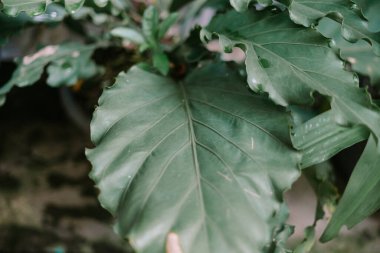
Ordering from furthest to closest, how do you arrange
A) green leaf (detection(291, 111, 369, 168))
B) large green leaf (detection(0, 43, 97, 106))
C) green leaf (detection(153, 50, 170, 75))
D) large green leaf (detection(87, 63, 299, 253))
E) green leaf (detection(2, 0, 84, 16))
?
large green leaf (detection(0, 43, 97, 106)) → green leaf (detection(153, 50, 170, 75)) → green leaf (detection(291, 111, 369, 168)) → green leaf (detection(2, 0, 84, 16)) → large green leaf (detection(87, 63, 299, 253))

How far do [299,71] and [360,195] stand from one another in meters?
0.25

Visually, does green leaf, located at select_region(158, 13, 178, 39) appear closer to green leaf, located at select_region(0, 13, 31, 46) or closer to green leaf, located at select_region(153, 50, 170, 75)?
green leaf, located at select_region(153, 50, 170, 75)

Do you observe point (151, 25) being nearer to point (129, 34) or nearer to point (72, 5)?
point (129, 34)

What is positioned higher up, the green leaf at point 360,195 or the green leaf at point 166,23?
the green leaf at point 166,23

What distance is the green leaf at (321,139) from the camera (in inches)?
32.2

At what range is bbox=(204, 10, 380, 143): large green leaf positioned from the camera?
0.66m

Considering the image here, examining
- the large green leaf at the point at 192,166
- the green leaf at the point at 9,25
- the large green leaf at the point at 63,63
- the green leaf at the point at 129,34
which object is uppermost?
the large green leaf at the point at 192,166

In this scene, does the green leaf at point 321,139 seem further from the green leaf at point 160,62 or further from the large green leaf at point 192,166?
the green leaf at point 160,62

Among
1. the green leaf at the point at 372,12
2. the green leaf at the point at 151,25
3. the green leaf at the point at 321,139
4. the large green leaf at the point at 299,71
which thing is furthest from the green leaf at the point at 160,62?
the green leaf at the point at 372,12

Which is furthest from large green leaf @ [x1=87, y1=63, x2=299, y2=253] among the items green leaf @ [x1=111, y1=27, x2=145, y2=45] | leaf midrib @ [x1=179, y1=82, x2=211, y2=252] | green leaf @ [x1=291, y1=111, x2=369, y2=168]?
green leaf @ [x1=111, y1=27, x2=145, y2=45]

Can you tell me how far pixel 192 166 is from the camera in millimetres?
684

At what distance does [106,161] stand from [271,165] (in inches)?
9.7

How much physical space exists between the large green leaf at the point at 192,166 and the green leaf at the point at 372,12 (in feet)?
0.84

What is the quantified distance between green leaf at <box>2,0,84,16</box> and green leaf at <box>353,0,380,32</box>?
519 millimetres
